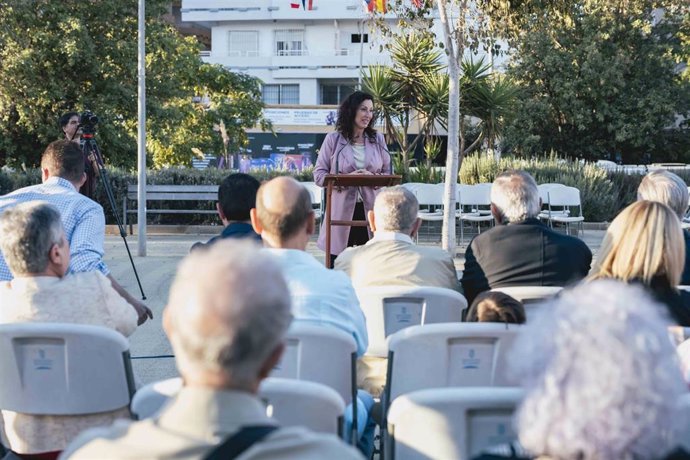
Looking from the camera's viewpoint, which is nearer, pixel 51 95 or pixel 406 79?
pixel 406 79

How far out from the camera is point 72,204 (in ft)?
18.2

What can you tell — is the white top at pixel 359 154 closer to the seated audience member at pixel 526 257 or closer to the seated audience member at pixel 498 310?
the seated audience member at pixel 526 257

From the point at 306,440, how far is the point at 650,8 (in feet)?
129

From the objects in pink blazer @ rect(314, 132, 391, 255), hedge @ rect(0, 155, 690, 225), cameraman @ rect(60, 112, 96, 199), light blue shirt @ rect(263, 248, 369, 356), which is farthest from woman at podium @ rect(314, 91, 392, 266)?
hedge @ rect(0, 155, 690, 225)

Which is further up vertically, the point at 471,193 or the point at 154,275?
the point at 471,193

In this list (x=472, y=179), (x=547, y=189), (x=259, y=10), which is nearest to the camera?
(x=547, y=189)

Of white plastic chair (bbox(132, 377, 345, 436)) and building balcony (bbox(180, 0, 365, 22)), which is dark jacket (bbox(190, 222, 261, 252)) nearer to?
white plastic chair (bbox(132, 377, 345, 436))

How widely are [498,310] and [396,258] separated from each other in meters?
1.36

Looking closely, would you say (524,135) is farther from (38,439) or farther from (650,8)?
(38,439)

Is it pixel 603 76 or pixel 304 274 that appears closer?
pixel 304 274

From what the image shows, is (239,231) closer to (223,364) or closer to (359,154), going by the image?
(223,364)

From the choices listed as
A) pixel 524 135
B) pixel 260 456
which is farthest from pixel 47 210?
pixel 524 135

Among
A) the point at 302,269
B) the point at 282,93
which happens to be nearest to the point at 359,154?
the point at 302,269

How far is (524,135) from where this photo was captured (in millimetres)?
38500
